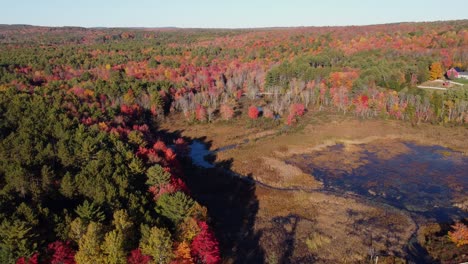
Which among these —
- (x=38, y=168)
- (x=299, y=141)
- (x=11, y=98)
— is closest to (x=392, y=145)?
(x=299, y=141)

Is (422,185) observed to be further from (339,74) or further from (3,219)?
(339,74)

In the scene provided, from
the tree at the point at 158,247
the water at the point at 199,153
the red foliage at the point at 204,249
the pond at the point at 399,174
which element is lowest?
the water at the point at 199,153

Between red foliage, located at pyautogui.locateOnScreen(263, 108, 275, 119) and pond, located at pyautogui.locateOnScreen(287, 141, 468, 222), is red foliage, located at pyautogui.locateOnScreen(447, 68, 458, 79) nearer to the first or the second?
pond, located at pyautogui.locateOnScreen(287, 141, 468, 222)

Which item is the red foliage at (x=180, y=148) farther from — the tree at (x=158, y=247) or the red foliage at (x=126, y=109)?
the tree at (x=158, y=247)

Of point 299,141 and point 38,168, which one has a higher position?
point 38,168

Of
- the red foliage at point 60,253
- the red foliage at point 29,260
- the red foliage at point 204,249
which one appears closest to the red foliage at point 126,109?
the red foliage at point 204,249

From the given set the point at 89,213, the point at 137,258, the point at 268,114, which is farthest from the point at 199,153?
the point at 137,258
